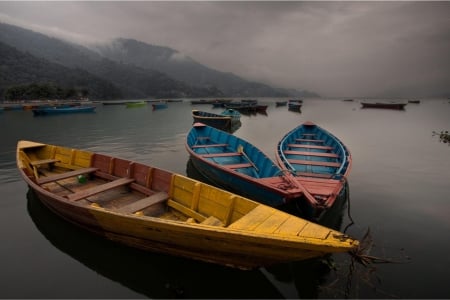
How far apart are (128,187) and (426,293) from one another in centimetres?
934

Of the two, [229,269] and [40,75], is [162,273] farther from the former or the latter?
[40,75]

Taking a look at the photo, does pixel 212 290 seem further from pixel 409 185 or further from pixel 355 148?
pixel 355 148

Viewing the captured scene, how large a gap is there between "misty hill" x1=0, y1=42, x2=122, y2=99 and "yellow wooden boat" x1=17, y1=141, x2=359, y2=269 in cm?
12273

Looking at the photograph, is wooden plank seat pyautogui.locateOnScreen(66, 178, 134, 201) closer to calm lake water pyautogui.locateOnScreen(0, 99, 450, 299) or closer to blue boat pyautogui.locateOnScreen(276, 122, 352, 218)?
calm lake water pyautogui.locateOnScreen(0, 99, 450, 299)

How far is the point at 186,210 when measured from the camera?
7.17m

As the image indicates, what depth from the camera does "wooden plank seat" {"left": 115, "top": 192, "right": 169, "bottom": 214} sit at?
21.8 feet

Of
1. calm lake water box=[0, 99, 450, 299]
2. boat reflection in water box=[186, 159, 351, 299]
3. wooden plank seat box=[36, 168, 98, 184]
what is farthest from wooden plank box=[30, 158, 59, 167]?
boat reflection in water box=[186, 159, 351, 299]

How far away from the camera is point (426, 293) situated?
5.52 meters

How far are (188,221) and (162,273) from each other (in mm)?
1454

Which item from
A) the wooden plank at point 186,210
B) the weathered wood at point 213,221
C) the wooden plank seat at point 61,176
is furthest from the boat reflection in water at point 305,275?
the wooden plank seat at point 61,176

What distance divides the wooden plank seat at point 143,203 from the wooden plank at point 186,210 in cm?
26

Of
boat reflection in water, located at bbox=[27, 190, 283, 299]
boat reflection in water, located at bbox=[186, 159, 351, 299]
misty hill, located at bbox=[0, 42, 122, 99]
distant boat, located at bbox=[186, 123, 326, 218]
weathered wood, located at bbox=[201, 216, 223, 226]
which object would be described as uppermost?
misty hill, located at bbox=[0, 42, 122, 99]

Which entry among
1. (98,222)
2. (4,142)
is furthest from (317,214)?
(4,142)

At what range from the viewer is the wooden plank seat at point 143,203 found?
21.8 ft
